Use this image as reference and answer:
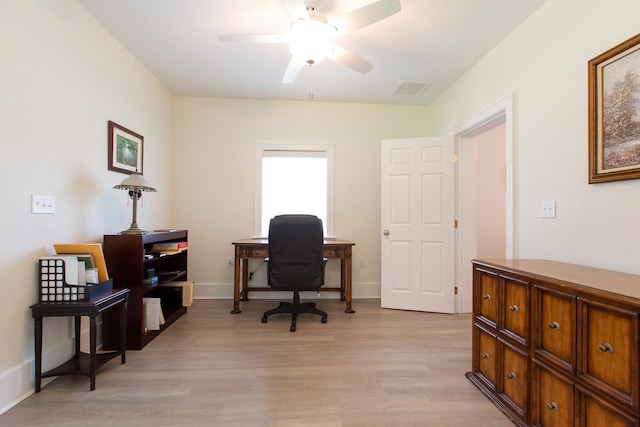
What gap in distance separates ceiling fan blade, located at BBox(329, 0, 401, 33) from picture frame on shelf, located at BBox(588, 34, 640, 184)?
3.98ft

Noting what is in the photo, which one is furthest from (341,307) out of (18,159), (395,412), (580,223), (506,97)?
(18,159)

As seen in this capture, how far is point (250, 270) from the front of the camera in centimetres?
375

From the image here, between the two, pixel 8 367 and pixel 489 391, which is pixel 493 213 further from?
pixel 8 367

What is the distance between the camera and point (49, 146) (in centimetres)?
186

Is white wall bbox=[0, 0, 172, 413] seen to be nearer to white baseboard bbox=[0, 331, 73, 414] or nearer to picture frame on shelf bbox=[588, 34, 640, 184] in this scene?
white baseboard bbox=[0, 331, 73, 414]

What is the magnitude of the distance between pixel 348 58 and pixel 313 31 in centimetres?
35

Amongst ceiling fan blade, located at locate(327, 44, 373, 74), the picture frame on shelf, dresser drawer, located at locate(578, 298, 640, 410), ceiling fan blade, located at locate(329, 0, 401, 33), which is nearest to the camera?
dresser drawer, located at locate(578, 298, 640, 410)

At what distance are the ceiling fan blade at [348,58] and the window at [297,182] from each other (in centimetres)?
166

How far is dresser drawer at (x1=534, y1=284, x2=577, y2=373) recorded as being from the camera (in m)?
1.23

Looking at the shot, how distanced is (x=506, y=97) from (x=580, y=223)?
4.01 feet

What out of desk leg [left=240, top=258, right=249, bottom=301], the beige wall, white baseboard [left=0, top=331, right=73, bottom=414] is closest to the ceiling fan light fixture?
desk leg [left=240, top=258, right=249, bottom=301]

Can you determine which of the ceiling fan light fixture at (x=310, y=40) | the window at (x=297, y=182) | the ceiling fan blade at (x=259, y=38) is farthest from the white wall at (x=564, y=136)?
the window at (x=297, y=182)

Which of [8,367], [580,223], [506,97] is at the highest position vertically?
[506,97]

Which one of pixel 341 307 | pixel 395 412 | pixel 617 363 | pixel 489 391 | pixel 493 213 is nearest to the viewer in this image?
pixel 617 363
